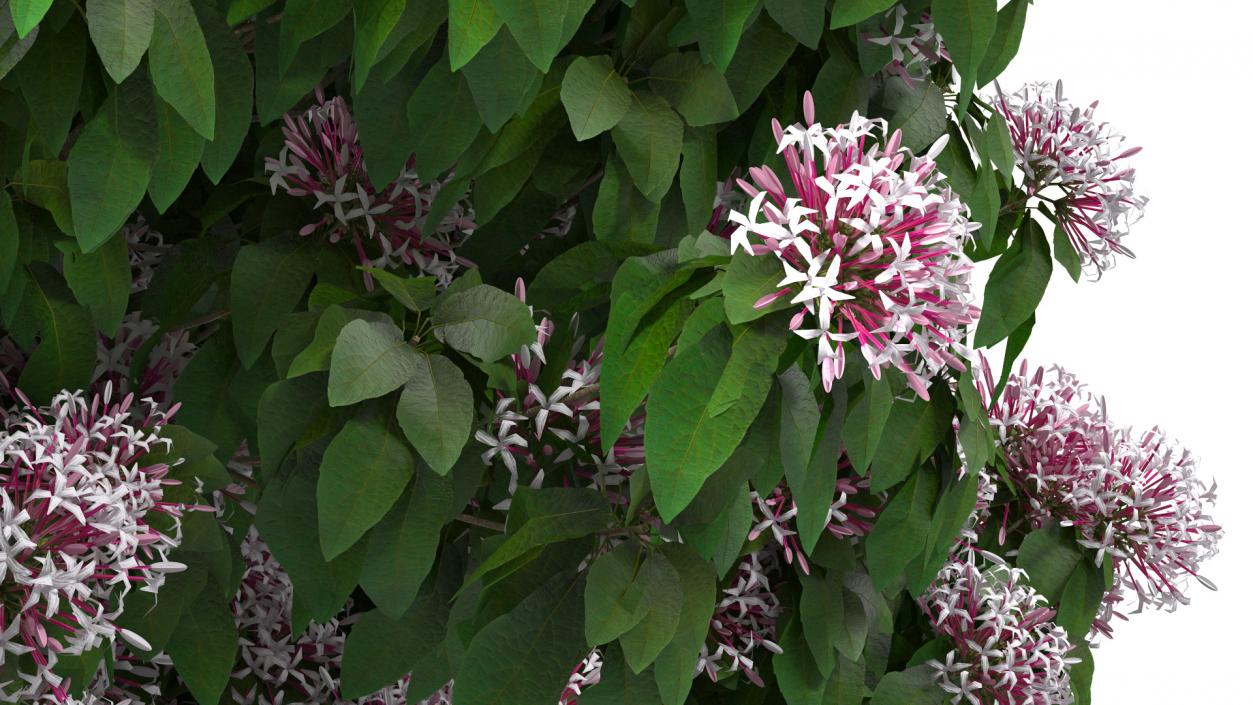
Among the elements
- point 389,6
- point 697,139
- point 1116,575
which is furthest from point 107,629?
point 1116,575

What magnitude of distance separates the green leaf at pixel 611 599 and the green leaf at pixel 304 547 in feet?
0.91

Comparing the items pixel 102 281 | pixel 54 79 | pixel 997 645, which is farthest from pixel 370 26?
pixel 997 645

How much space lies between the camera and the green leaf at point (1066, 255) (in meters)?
1.93

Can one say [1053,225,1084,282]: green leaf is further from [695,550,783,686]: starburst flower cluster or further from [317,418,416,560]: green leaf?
[317,418,416,560]: green leaf

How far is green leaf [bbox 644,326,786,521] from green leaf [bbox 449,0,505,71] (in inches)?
14.4

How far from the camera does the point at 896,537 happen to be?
1.82 m

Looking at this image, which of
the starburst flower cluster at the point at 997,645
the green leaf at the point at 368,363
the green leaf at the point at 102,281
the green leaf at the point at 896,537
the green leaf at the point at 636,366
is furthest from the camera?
the starburst flower cluster at the point at 997,645

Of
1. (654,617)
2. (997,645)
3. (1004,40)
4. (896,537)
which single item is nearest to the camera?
(654,617)

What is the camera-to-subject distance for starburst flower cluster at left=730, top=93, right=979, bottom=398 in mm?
1236

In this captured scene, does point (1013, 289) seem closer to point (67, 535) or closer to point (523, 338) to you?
point (523, 338)

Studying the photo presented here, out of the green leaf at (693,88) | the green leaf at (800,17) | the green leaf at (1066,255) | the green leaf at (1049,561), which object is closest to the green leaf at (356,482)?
the green leaf at (693,88)

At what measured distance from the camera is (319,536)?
1581 mm

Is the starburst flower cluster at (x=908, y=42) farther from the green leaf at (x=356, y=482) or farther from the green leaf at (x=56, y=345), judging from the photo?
the green leaf at (x=56, y=345)

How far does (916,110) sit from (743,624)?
0.66 m
